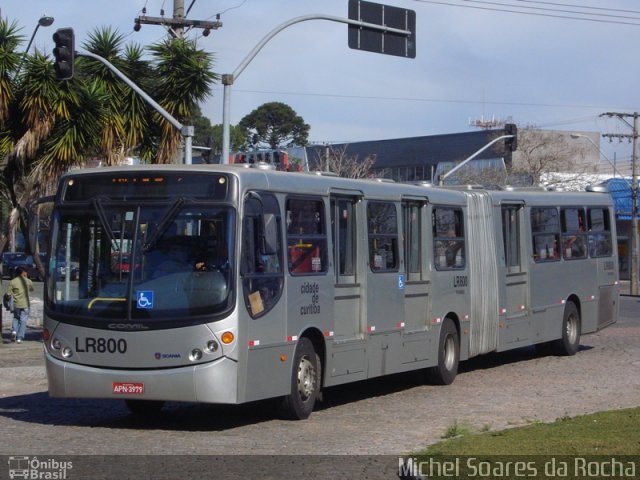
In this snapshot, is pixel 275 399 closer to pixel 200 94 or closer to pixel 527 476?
pixel 527 476

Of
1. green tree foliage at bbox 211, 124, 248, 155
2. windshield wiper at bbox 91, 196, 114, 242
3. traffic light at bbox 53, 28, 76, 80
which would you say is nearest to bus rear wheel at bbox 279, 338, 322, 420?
windshield wiper at bbox 91, 196, 114, 242

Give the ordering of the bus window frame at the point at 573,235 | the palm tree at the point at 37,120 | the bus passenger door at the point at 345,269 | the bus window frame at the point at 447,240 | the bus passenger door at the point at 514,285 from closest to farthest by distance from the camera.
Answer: the bus passenger door at the point at 345,269 → the bus window frame at the point at 447,240 → the bus passenger door at the point at 514,285 → the bus window frame at the point at 573,235 → the palm tree at the point at 37,120

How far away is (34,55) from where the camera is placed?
22.6 metres

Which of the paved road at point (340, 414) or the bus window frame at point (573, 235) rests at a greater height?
the bus window frame at point (573, 235)

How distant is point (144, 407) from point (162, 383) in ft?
6.10

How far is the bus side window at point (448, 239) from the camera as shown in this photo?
17.0 m

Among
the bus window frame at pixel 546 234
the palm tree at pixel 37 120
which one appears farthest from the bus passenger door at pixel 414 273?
the palm tree at pixel 37 120

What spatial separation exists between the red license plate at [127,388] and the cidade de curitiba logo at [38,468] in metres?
1.91

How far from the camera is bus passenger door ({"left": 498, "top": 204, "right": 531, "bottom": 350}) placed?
19172 millimetres

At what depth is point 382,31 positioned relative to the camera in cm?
2014

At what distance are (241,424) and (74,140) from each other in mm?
11737

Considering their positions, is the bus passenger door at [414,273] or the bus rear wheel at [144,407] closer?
the bus rear wheel at [144,407]

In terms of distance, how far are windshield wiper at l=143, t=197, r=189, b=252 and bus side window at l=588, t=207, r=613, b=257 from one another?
12.8 metres

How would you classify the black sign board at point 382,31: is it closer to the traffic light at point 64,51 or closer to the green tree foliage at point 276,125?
the traffic light at point 64,51
